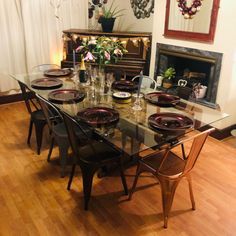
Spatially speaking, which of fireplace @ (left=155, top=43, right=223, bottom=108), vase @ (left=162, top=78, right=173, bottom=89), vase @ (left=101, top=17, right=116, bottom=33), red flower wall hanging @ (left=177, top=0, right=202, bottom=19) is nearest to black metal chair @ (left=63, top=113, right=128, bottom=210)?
fireplace @ (left=155, top=43, right=223, bottom=108)

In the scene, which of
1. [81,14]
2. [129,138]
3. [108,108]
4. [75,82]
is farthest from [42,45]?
[129,138]

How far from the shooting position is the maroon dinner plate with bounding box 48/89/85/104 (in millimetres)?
2539

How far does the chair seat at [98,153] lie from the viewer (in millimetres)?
2170

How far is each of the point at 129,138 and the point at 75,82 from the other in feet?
4.43

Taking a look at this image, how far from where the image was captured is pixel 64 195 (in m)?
2.41

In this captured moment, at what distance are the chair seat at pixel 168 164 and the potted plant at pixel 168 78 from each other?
200cm

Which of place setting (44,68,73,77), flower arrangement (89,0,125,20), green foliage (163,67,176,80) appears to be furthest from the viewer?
flower arrangement (89,0,125,20)

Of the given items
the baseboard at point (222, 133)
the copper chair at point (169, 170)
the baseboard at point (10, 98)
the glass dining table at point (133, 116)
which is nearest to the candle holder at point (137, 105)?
the glass dining table at point (133, 116)

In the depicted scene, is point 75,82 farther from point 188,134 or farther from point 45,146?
point 188,134

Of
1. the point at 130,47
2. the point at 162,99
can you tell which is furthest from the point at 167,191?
the point at 130,47

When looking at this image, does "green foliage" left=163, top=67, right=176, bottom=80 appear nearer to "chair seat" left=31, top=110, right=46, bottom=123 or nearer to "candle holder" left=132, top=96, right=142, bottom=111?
"candle holder" left=132, top=96, right=142, bottom=111

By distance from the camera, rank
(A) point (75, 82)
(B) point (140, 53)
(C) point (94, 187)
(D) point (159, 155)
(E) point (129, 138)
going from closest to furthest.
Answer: (E) point (129, 138), (D) point (159, 155), (C) point (94, 187), (A) point (75, 82), (B) point (140, 53)

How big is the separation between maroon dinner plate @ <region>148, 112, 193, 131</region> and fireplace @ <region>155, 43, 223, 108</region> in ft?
2.93

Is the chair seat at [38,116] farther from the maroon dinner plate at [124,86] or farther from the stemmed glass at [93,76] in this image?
the maroon dinner plate at [124,86]
